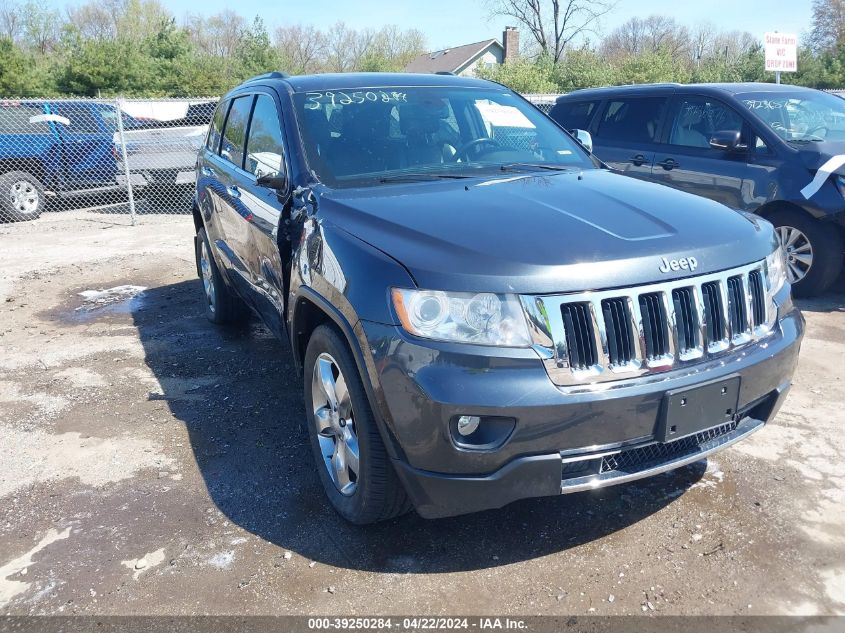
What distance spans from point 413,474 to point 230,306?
3.62 meters

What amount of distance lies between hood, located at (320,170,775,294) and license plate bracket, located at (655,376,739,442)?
0.41m

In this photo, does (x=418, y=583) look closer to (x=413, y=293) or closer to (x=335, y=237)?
Answer: (x=413, y=293)

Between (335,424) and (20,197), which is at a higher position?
(20,197)

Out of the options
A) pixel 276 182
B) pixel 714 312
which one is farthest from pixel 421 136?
pixel 714 312

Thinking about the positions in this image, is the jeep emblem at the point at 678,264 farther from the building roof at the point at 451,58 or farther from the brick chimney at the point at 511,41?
the brick chimney at the point at 511,41

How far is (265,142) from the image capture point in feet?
13.4

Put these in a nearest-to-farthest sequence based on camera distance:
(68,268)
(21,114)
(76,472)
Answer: (76,472) < (68,268) < (21,114)

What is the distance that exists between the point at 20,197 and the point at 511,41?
44.2 m

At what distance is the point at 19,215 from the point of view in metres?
11.8

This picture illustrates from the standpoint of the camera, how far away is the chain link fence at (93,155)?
11555 mm

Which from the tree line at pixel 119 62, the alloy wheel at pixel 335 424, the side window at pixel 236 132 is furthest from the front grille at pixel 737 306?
the tree line at pixel 119 62

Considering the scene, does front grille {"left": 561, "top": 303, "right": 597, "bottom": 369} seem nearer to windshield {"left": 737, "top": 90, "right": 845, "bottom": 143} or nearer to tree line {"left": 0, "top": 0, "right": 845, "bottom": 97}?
windshield {"left": 737, "top": 90, "right": 845, "bottom": 143}

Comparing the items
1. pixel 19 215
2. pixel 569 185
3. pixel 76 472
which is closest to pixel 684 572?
pixel 569 185

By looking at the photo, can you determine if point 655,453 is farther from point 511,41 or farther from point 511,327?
point 511,41
